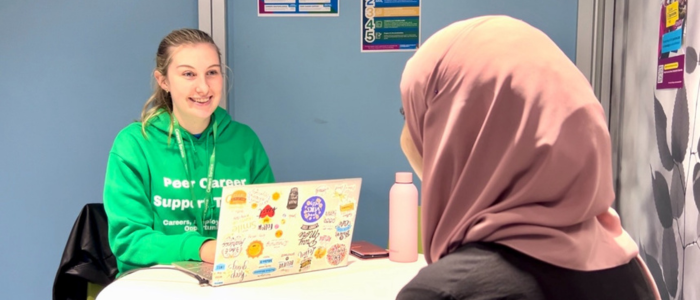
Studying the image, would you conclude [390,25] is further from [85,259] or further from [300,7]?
[85,259]

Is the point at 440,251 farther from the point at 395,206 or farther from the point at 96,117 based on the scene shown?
the point at 96,117

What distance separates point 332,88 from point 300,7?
0.31m

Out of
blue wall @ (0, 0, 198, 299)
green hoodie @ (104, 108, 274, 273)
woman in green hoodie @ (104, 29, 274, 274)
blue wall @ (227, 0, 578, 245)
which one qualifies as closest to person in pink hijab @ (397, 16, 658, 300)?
green hoodie @ (104, 108, 274, 273)

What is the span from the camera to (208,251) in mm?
1491

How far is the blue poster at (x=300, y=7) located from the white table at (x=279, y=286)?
101 centimetres

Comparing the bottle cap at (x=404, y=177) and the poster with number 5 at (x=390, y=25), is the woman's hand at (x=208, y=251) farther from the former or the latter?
the poster with number 5 at (x=390, y=25)

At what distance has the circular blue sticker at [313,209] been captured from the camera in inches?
53.9

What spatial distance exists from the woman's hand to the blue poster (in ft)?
3.15

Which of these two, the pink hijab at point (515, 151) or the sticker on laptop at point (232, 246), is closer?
the pink hijab at point (515, 151)

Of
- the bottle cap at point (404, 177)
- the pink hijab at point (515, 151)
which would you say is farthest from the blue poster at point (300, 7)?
the pink hijab at point (515, 151)

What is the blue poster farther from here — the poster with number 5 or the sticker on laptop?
the sticker on laptop

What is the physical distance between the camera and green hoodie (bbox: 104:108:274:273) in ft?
5.15

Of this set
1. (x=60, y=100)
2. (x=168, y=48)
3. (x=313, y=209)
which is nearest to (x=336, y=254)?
(x=313, y=209)

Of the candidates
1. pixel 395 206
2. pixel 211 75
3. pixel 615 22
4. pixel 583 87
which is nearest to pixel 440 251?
pixel 583 87
